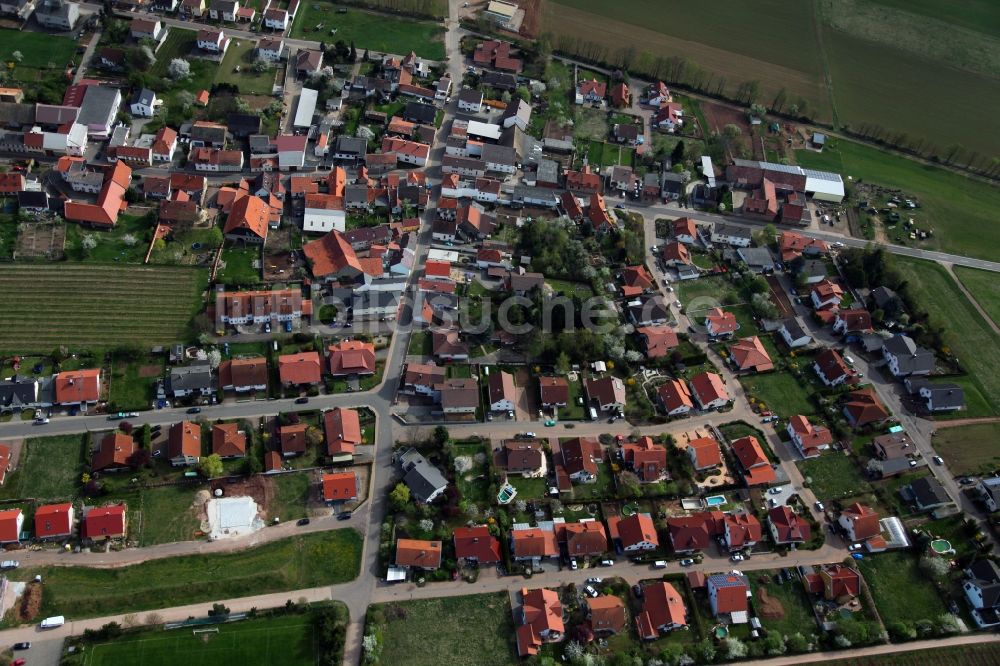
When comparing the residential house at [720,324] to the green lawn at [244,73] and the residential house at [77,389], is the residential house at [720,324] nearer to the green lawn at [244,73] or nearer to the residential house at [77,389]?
the residential house at [77,389]

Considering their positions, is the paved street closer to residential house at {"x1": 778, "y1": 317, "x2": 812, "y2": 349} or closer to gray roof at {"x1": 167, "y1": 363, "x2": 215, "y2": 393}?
gray roof at {"x1": 167, "y1": 363, "x2": 215, "y2": 393}

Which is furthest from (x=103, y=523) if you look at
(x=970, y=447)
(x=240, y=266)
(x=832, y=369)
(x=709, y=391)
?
(x=970, y=447)

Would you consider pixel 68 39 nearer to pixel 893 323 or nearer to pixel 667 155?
pixel 667 155

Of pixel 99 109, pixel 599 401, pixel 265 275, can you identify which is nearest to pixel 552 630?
pixel 599 401

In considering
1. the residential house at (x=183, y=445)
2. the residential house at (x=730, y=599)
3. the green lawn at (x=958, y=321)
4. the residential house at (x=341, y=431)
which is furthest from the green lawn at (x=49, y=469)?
the green lawn at (x=958, y=321)

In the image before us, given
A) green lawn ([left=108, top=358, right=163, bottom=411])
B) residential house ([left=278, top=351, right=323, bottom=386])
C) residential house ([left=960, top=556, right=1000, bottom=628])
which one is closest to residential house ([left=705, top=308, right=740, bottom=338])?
residential house ([left=960, top=556, right=1000, bottom=628])

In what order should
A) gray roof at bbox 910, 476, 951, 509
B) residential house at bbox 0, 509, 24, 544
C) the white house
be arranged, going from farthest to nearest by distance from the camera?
the white house < gray roof at bbox 910, 476, 951, 509 < residential house at bbox 0, 509, 24, 544
